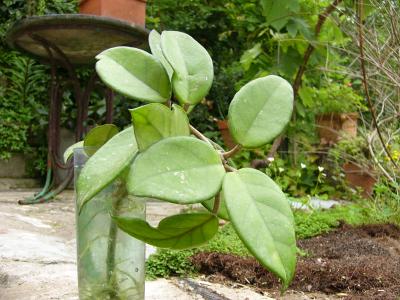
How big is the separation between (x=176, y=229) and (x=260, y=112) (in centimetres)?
19

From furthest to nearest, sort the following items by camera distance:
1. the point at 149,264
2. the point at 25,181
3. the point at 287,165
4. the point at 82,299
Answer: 1. the point at 287,165
2. the point at 25,181
3. the point at 149,264
4. the point at 82,299

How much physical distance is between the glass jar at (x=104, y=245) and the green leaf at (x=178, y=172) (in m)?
0.22

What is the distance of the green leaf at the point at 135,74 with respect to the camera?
64cm

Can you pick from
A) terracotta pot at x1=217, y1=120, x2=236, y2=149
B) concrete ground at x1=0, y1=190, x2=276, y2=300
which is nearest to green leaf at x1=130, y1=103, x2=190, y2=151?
concrete ground at x1=0, y1=190, x2=276, y2=300

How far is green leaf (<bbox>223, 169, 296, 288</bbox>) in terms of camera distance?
51 centimetres

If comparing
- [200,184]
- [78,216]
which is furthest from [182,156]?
[78,216]

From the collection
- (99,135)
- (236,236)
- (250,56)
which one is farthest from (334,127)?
(99,135)

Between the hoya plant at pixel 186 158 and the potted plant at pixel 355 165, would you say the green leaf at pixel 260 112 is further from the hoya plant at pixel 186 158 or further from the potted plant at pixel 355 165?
the potted plant at pixel 355 165

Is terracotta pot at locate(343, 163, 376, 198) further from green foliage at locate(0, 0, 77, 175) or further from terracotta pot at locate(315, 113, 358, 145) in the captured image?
green foliage at locate(0, 0, 77, 175)

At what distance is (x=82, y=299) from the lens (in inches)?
31.4

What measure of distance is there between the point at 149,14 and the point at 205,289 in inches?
156

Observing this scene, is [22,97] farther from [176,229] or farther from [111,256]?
[176,229]

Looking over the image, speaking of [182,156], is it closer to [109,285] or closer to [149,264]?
[109,285]

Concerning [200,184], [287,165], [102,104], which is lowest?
[287,165]
